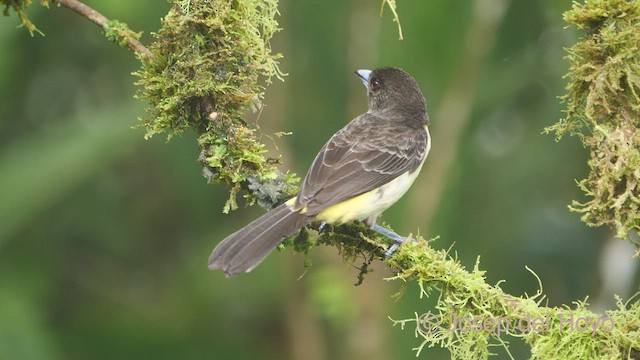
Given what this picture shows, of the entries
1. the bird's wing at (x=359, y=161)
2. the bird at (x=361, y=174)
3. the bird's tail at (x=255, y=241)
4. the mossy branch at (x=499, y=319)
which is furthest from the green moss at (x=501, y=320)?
the bird's wing at (x=359, y=161)

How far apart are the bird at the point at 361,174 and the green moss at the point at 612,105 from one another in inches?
33.6

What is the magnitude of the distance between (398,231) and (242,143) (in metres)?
1.42

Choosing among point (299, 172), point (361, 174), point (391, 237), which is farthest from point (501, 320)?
point (299, 172)

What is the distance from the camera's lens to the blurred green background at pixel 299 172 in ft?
18.2

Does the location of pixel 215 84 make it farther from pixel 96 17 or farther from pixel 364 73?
pixel 364 73

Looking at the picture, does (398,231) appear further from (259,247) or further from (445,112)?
(259,247)

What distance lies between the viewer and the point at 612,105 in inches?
149

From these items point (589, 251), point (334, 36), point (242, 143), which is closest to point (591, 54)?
point (242, 143)

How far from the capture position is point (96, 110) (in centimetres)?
683

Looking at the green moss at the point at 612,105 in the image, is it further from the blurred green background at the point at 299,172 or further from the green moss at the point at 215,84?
the blurred green background at the point at 299,172

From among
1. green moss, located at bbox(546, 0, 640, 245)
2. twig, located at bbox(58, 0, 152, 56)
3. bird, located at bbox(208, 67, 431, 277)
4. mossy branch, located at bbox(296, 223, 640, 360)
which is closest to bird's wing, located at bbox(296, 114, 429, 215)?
bird, located at bbox(208, 67, 431, 277)

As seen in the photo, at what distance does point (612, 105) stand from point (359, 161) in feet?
4.93

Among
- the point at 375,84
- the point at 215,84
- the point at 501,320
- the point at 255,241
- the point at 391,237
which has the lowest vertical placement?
the point at 501,320

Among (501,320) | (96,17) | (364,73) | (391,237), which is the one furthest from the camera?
(364,73)
